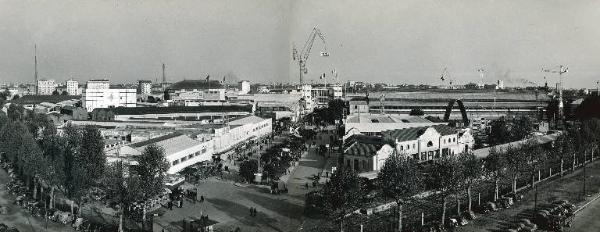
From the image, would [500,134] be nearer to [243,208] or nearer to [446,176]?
[446,176]

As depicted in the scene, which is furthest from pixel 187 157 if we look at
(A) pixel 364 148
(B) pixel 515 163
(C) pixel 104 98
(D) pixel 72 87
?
(D) pixel 72 87

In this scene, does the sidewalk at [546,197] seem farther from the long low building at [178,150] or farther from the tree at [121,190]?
the long low building at [178,150]

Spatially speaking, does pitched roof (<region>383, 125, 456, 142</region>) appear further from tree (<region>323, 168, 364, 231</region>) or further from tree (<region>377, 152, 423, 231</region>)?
tree (<region>323, 168, 364, 231</region>)

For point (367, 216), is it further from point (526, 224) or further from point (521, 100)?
point (521, 100)

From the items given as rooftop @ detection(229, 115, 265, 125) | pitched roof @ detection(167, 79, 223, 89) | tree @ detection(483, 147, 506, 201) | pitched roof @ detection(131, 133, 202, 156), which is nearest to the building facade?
pitched roof @ detection(167, 79, 223, 89)

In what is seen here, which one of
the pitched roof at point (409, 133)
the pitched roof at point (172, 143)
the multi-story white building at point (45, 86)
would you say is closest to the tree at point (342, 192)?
the pitched roof at point (172, 143)

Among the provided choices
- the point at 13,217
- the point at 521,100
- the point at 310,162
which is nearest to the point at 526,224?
the point at 310,162
